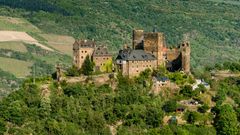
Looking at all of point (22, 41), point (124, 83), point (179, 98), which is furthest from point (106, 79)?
point (22, 41)

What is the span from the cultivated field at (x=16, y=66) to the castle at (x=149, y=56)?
49.5 meters

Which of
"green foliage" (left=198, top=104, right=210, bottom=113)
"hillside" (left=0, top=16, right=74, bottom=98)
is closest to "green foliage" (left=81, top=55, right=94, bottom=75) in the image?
"green foliage" (left=198, top=104, right=210, bottom=113)

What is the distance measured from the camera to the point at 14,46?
421 feet

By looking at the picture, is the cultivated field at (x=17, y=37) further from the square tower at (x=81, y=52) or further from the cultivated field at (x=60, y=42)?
the square tower at (x=81, y=52)

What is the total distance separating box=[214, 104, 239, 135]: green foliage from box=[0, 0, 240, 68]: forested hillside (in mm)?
71839

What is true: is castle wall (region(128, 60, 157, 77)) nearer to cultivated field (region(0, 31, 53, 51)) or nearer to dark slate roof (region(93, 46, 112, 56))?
dark slate roof (region(93, 46, 112, 56))

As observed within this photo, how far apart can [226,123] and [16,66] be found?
204ft

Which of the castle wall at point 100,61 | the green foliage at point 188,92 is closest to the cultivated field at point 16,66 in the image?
the castle wall at point 100,61

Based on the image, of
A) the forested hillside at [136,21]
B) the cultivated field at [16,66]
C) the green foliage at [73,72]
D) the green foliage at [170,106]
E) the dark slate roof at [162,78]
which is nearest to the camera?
the green foliage at [170,106]

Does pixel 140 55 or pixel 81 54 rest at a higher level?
pixel 81 54

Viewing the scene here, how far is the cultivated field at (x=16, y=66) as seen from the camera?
111 metres

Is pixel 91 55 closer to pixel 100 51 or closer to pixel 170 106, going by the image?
pixel 100 51

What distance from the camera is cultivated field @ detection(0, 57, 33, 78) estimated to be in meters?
111

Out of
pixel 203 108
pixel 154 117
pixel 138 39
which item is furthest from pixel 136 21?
pixel 154 117
